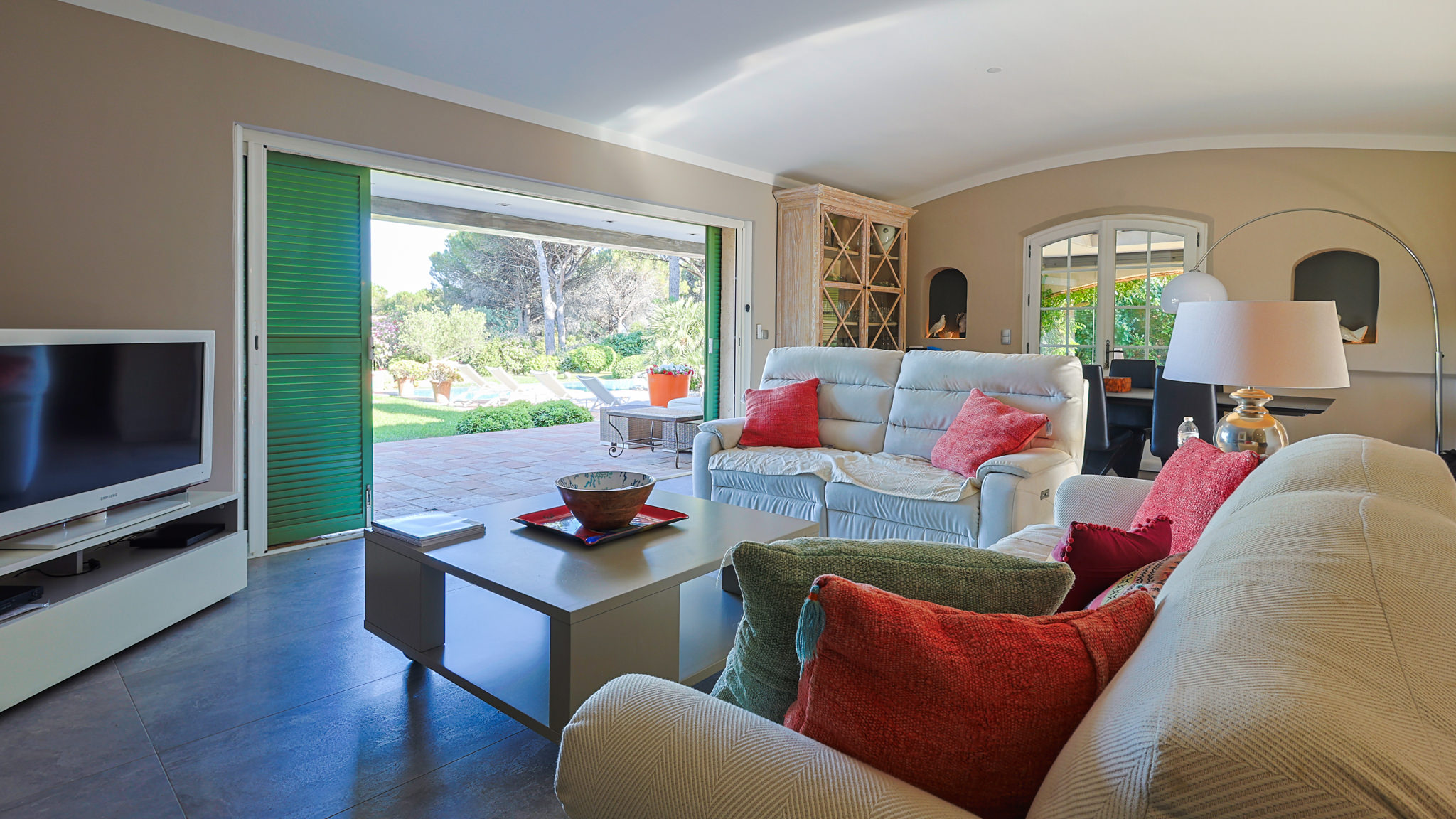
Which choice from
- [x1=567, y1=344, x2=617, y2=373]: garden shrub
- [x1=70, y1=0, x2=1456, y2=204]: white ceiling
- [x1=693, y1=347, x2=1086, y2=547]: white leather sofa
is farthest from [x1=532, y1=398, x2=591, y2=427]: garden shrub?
[x1=693, y1=347, x2=1086, y2=547]: white leather sofa

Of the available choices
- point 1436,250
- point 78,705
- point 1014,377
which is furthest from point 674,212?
point 1436,250

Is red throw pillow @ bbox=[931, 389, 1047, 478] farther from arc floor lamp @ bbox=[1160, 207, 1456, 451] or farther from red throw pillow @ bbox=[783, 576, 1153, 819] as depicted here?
red throw pillow @ bbox=[783, 576, 1153, 819]

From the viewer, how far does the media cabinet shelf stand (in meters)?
2.23

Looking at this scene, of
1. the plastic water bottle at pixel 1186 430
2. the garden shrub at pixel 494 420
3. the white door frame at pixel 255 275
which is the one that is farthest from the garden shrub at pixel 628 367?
the plastic water bottle at pixel 1186 430

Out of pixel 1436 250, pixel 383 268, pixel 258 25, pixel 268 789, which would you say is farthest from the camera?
pixel 383 268

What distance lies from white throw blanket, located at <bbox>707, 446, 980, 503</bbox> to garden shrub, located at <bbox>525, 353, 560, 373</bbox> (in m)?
8.99

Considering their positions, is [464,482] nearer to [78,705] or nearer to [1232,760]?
[78,705]

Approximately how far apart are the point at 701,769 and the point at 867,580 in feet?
0.93

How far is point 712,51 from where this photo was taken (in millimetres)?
3861

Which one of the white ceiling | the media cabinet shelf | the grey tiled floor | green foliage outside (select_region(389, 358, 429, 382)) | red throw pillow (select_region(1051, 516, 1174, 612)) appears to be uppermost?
the white ceiling

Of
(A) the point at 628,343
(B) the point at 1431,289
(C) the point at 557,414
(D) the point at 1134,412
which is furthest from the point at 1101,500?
(A) the point at 628,343

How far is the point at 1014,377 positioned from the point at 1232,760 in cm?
340

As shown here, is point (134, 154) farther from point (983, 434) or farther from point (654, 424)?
point (654, 424)

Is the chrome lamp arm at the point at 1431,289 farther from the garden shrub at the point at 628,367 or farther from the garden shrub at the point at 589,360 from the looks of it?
the garden shrub at the point at 589,360
